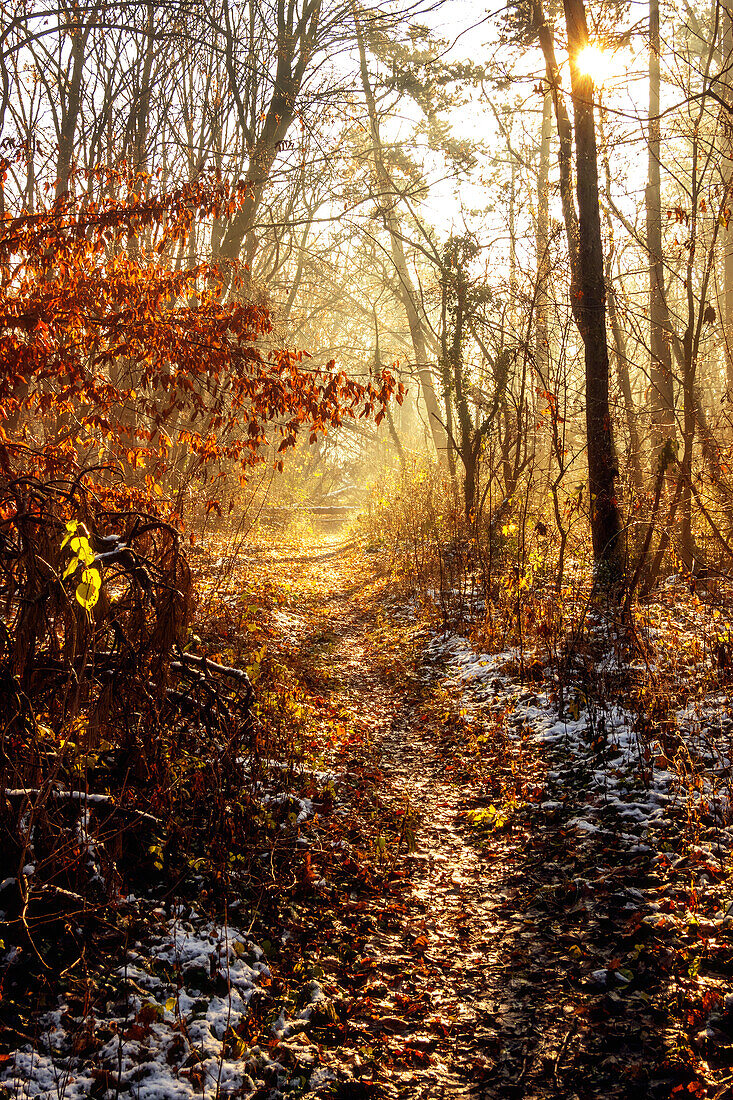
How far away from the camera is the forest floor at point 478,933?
3.06 m

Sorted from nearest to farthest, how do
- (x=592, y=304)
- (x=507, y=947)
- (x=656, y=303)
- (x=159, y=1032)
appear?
(x=159, y=1032)
(x=507, y=947)
(x=592, y=304)
(x=656, y=303)

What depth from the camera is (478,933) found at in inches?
162

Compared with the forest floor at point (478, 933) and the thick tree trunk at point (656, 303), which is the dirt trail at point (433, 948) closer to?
the forest floor at point (478, 933)

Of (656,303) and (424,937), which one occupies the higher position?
(656,303)

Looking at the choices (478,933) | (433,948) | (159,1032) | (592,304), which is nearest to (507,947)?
(478,933)

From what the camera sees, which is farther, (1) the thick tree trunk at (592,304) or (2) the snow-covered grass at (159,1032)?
(1) the thick tree trunk at (592,304)

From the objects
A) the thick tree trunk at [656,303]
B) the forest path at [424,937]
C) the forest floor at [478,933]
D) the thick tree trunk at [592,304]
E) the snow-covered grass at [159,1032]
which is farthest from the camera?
the thick tree trunk at [656,303]

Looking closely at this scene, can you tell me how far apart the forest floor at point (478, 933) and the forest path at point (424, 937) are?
0.5 inches

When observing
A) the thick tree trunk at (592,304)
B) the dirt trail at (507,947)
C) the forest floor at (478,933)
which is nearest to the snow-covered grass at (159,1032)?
the forest floor at (478,933)

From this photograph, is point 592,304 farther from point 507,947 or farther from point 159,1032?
point 159,1032

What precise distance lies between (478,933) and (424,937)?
0.32 metres

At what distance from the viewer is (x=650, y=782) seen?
489 centimetres

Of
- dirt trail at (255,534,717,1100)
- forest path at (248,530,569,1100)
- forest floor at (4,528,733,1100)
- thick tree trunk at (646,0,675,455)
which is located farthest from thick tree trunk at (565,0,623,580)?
dirt trail at (255,534,717,1100)

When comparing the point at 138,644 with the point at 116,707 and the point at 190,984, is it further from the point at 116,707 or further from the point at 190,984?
the point at 190,984
